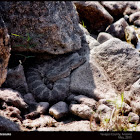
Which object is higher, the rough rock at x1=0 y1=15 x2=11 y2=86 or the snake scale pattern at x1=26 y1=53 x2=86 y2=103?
the rough rock at x1=0 y1=15 x2=11 y2=86

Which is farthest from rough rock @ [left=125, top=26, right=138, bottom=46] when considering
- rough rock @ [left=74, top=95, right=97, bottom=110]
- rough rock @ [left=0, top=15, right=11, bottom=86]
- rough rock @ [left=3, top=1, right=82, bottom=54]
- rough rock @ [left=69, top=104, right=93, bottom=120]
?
rough rock @ [left=0, top=15, right=11, bottom=86]

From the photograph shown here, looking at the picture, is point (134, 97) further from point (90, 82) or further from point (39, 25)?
point (39, 25)

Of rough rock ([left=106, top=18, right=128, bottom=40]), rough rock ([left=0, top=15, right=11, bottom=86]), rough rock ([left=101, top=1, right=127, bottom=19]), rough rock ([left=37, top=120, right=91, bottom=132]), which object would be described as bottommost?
rough rock ([left=37, top=120, right=91, bottom=132])

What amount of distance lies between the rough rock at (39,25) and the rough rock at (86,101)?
104 cm

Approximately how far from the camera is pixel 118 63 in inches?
167

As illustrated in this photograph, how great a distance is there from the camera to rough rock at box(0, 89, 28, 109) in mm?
3412

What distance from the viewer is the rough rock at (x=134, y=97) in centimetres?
351

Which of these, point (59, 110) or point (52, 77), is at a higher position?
point (52, 77)

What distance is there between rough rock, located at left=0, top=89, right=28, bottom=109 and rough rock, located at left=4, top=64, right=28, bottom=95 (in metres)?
0.28

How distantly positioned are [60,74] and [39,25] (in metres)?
1.01

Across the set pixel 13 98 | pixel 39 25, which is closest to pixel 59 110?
pixel 13 98

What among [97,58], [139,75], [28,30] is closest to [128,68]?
[139,75]

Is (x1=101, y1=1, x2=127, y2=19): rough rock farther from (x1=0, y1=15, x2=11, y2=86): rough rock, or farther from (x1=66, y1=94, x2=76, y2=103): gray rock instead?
(x1=0, y1=15, x2=11, y2=86): rough rock

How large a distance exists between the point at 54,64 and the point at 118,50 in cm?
131
